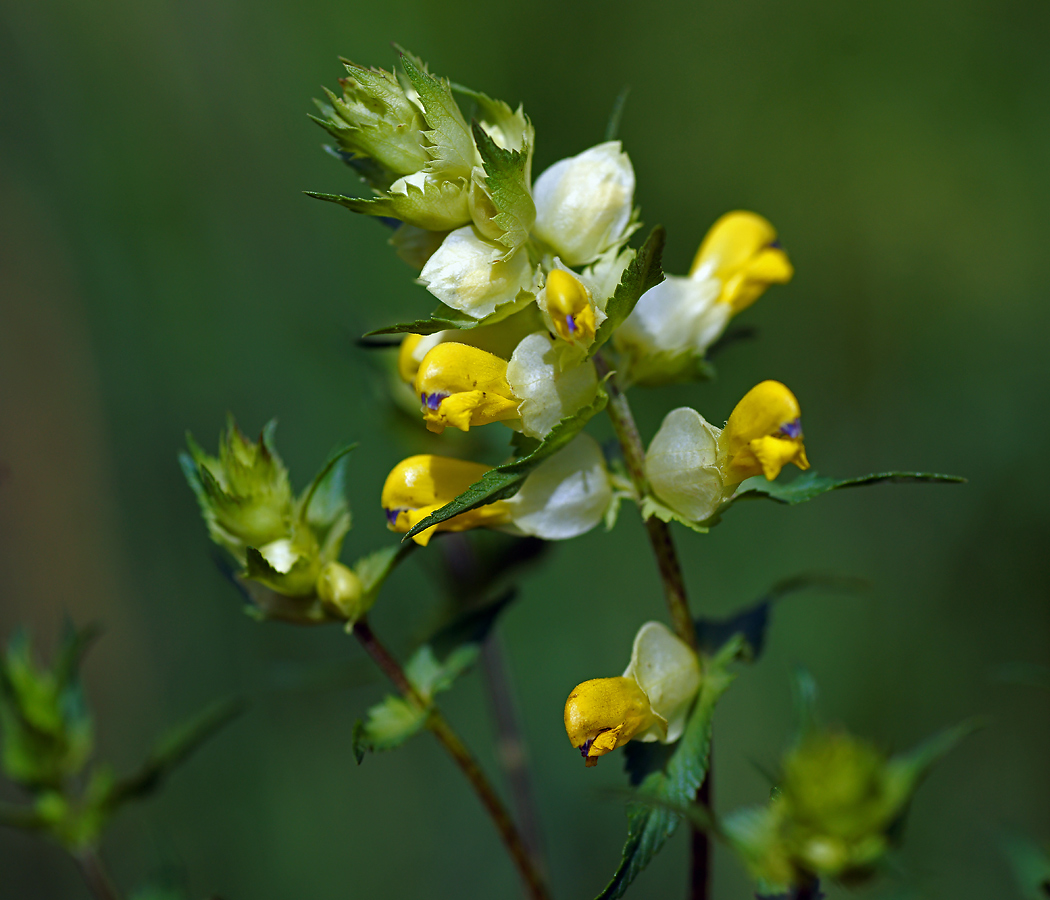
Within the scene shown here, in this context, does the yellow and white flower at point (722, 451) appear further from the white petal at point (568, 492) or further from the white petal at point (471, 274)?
the white petal at point (471, 274)

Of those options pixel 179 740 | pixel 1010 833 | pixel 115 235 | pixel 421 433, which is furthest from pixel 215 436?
pixel 1010 833

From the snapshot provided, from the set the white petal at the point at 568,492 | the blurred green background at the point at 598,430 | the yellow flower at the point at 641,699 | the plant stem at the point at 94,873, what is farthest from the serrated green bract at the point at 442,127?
the blurred green background at the point at 598,430

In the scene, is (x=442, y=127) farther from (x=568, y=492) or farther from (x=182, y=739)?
(x=182, y=739)

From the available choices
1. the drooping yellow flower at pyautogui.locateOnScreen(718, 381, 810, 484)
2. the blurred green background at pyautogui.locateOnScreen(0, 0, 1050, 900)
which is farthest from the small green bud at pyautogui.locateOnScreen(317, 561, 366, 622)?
the blurred green background at pyautogui.locateOnScreen(0, 0, 1050, 900)

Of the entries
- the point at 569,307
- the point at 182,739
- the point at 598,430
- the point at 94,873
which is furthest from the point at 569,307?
the point at 598,430

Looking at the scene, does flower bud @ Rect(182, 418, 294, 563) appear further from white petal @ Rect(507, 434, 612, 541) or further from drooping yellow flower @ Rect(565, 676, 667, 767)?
drooping yellow flower @ Rect(565, 676, 667, 767)

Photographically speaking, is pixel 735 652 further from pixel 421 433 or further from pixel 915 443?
pixel 915 443
